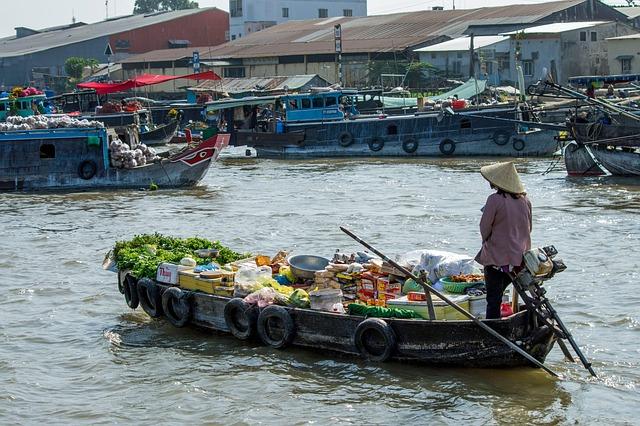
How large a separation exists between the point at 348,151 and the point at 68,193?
38.7 ft

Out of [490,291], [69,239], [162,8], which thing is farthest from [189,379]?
[162,8]

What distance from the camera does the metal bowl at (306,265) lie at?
12414mm

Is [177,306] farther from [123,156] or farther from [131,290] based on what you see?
[123,156]

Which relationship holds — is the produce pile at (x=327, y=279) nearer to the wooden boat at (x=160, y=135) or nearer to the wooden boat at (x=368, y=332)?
the wooden boat at (x=368, y=332)

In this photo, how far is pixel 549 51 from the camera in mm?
47031

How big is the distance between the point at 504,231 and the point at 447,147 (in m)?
25.7

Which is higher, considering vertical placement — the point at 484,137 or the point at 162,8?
the point at 162,8

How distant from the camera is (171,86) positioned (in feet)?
207

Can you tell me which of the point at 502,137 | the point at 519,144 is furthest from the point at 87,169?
the point at 519,144

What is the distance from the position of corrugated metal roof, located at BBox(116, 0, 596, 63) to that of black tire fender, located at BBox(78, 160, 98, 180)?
84.1ft

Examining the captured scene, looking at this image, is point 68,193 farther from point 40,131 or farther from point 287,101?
point 287,101

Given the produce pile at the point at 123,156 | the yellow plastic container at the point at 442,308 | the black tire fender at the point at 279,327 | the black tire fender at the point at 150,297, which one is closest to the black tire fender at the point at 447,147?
the produce pile at the point at 123,156

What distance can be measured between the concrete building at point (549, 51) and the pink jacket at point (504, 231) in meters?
36.3

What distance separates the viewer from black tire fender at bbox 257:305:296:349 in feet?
38.2
